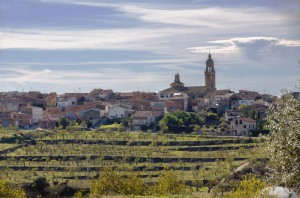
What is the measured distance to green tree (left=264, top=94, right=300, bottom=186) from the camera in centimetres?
1292

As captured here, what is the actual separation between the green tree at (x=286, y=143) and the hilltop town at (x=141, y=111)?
49524mm

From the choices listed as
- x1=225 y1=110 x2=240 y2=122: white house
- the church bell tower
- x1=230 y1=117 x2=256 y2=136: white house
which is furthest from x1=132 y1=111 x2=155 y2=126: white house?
the church bell tower

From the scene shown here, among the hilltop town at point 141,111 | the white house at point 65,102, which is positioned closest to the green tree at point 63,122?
the hilltop town at point 141,111

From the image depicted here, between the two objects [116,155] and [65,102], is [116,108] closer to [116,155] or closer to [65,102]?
[65,102]

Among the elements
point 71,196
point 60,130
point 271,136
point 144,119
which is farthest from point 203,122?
point 271,136

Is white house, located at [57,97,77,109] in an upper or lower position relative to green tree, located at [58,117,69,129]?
upper

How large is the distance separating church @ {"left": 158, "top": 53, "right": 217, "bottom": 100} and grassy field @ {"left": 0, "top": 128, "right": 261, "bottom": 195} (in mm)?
33435

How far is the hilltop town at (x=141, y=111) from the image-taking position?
70312 mm

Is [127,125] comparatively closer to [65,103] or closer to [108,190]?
[65,103]

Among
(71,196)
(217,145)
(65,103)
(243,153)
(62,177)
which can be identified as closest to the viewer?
(71,196)

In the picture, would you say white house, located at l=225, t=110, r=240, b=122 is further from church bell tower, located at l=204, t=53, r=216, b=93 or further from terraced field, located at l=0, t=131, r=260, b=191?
church bell tower, located at l=204, t=53, r=216, b=93

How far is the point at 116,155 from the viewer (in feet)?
171

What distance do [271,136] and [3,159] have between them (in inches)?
1687

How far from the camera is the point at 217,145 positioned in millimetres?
56375
